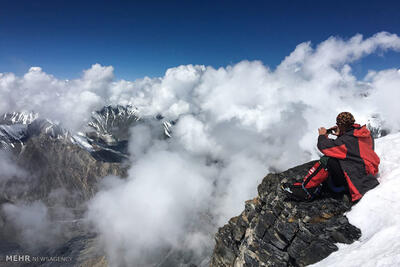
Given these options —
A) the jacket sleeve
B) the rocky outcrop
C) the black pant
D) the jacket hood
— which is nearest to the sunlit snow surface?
the rocky outcrop

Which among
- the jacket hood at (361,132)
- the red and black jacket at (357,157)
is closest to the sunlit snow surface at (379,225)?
the red and black jacket at (357,157)

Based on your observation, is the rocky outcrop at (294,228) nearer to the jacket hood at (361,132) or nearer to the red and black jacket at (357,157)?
the red and black jacket at (357,157)

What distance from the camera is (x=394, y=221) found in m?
11.2

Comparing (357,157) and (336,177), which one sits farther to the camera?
(336,177)

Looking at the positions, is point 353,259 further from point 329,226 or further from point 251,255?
point 251,255

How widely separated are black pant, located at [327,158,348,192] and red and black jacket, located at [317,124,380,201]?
1.29 feet

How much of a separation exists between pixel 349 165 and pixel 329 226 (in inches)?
203


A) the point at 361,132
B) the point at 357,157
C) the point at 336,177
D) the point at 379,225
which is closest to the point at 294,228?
the point at 336,177

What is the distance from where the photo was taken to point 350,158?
42.9 ft

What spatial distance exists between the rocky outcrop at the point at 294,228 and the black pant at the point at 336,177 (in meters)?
0.95

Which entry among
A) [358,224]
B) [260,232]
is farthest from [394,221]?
[260,232]

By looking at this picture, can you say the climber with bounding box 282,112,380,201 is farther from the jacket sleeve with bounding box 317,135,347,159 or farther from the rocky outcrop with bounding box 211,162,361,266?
the rocky outcrop with bounding box 211,162,361,266

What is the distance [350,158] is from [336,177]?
2.31m

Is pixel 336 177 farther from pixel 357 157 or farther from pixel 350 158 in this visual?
pixel 357 157
